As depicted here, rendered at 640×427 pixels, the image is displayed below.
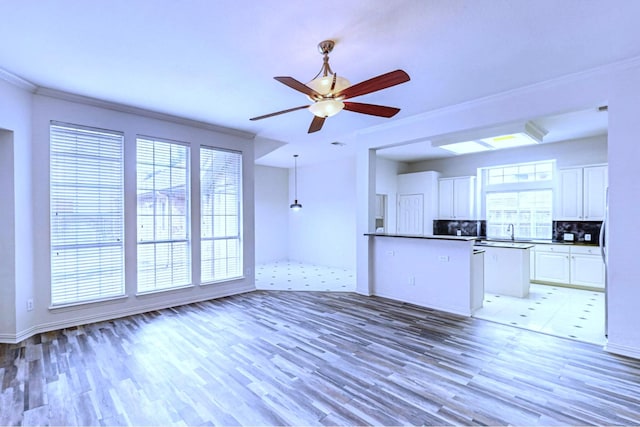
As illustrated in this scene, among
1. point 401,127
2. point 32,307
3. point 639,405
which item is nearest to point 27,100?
point 32,307

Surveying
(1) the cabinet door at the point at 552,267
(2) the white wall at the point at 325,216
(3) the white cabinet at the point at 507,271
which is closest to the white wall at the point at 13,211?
(2) the white wall at the point at 325,216

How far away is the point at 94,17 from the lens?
7.62ft

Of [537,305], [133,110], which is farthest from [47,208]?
[537,305]

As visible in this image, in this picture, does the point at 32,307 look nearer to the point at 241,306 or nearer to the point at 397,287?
the point at 241,306

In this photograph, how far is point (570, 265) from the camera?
18.7 feet

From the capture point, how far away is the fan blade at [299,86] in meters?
2.31

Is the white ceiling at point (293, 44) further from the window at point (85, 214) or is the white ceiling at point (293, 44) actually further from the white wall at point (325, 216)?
the white wall at point (325, 216)

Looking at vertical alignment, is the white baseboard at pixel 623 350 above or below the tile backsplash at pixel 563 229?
below

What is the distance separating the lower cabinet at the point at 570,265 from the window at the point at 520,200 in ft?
2.11

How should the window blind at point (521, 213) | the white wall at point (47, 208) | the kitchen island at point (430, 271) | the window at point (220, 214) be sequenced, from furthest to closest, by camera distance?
1. the window blind at point (521, 213)
2. the window at point (220, 214)
3. the kitchen island at point (430, 271)
4. the white wall at point (47, 208)

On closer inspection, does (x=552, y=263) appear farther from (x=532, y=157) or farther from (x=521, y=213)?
(x=532, y=157)

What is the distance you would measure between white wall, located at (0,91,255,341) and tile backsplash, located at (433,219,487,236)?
18.5ft

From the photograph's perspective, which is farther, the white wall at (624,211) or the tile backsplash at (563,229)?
the tile backsplash at (563,229)

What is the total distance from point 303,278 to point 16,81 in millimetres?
5363
